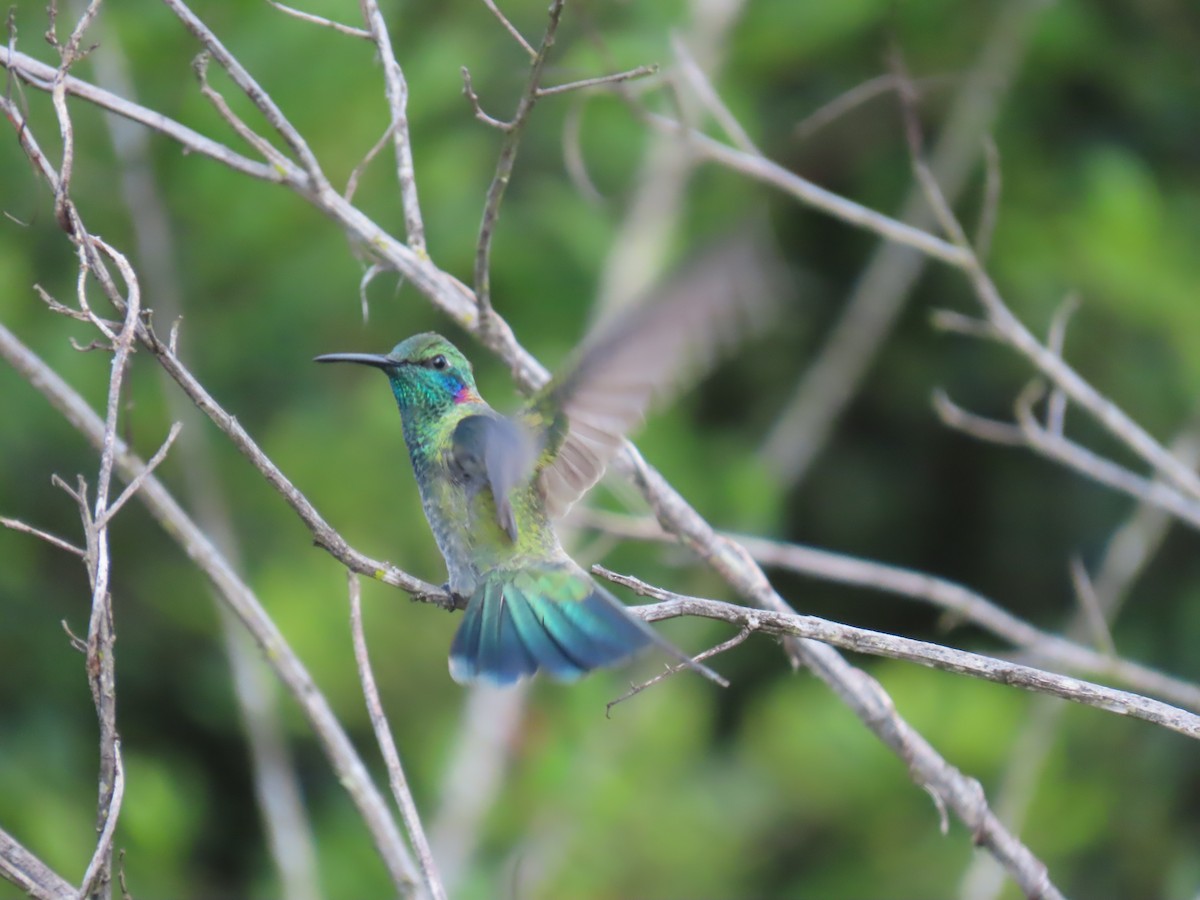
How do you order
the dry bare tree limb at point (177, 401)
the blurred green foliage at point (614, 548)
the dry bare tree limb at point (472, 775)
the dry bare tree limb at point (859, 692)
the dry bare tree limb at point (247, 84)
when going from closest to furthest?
the dry bare tree limb at point (247, 84) → the dry bare tree limb at point (859, 692) → the dry bare tree limb at point (177, 401) → the dry bare tree limb at point (472, 775) → the blurred green foliage at point (614, 548)

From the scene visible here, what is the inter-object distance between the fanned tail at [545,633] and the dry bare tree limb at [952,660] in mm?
256

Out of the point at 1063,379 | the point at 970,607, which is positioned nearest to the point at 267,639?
the point at 970,607

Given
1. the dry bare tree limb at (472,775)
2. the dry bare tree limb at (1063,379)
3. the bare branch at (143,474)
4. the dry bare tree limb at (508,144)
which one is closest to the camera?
the bare branch at (143,474)

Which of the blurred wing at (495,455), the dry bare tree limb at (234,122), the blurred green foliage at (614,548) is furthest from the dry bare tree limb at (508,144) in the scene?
the blurred green foliage at (614,548)

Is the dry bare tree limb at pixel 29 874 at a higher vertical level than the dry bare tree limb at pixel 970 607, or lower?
higher

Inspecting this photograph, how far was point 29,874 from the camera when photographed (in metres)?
1.68

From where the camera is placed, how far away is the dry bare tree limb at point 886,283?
6.25 m

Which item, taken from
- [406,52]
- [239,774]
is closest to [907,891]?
[239,774]

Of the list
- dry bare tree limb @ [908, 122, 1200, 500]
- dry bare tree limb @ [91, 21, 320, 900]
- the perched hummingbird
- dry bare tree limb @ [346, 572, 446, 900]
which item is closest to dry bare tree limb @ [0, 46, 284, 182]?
the perched hummingbird

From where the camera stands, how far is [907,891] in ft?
17.7

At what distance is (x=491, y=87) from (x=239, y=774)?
10.9ft

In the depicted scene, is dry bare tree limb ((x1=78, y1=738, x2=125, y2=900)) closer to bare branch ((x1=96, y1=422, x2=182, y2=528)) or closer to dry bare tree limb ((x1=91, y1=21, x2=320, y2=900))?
bare branch ((x1=96, y1=422, x2=182, y2=528))

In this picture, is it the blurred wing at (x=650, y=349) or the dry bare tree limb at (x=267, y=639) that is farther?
the dry bare tree limb at (x=267, y=639)

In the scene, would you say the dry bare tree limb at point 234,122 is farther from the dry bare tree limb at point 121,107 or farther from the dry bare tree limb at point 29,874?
the dry bare tree limb at point 29,874
